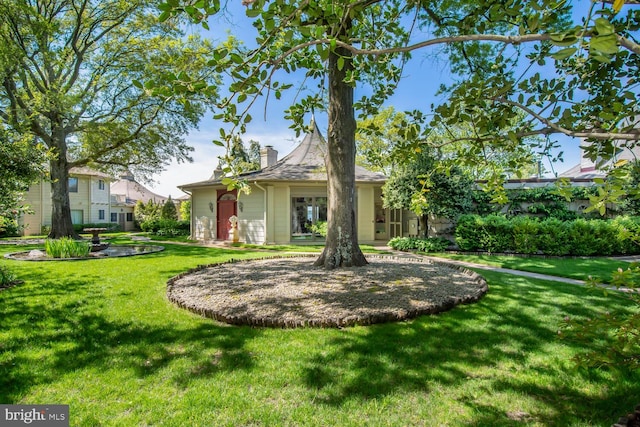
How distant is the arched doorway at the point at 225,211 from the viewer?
16016mm

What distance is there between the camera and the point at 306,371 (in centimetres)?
286

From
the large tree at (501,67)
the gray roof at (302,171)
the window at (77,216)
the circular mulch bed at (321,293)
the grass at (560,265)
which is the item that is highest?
the gray roof at (302,171)

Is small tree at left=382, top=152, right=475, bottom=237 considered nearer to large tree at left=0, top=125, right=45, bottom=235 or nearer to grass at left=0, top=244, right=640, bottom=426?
grass at left=0, top=244, right=640, bottom=426

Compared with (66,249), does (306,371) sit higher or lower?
lower

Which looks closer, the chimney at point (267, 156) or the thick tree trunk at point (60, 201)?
the thick tree trunk at point (60, 201)

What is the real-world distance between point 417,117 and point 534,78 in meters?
0.82

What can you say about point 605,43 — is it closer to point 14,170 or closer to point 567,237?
point 14,170

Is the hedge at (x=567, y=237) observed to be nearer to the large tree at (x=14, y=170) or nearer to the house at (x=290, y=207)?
the house at (x=290, y=207)

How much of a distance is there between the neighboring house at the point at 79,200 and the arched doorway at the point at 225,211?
38.5ft

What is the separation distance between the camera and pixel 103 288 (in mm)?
5945

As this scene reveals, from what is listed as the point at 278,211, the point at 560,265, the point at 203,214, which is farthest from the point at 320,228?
the point at 560,265

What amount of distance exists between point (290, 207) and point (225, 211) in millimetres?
3793

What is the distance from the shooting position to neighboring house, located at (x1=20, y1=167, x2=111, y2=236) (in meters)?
21.9

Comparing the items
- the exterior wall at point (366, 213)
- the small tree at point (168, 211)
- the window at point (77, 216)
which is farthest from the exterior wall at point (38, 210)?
Result: the exterior wall at point (366, 213)
